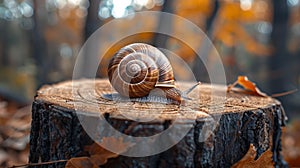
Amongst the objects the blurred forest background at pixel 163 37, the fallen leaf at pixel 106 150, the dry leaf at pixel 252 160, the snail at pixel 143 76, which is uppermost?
the blurred forest background at pixel 163 37

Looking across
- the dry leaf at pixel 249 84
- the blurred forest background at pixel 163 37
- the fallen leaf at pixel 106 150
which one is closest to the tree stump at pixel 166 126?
the fallen leaf at pixel 106 150

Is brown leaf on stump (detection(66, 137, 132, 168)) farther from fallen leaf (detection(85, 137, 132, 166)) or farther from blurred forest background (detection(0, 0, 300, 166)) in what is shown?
blurred forest background (detection(0, 0, 300, 166))

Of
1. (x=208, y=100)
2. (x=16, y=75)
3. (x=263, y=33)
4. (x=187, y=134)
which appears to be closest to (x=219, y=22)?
(x=208, y=100)

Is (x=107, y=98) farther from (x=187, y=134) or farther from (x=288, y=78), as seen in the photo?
(x=288, y=78)

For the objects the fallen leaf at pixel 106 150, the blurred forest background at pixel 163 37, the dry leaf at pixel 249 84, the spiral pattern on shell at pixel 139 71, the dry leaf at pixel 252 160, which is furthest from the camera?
the blurred forest background at pixel 163 37

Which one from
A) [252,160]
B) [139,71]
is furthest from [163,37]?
[252,160]

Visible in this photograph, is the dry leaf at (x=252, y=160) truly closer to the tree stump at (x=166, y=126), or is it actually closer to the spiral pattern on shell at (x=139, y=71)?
the tree stump at (x=166, y=126)

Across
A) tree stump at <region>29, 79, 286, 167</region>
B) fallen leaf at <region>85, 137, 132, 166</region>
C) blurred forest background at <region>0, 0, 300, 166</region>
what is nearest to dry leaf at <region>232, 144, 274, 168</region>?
tree stump at <region>29, 79, 286, 167</region>
